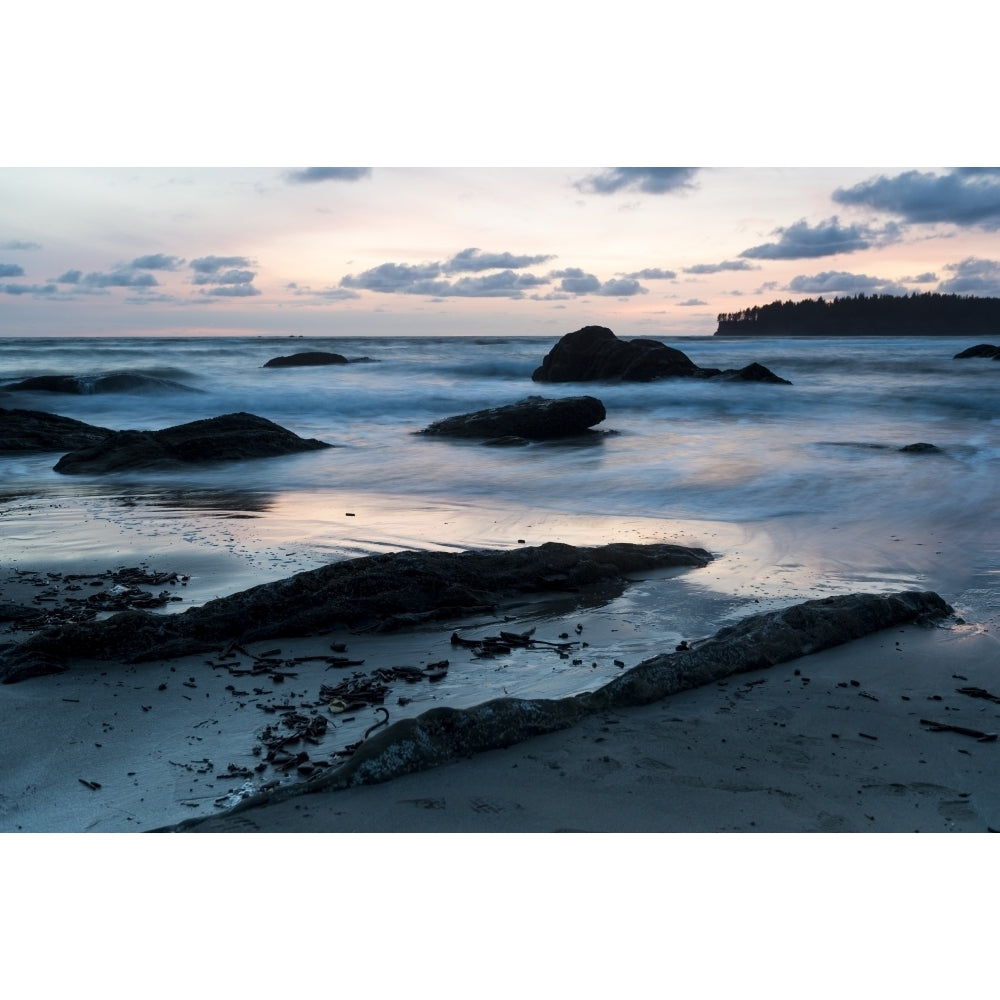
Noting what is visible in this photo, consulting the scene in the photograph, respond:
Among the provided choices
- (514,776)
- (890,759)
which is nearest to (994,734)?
(890,759)

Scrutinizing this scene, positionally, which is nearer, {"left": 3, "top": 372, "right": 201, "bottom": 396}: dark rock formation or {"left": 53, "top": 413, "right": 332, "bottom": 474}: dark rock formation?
{"left": 53, "top": 413, "right": 332, "bottom": 474}: dark rock formation

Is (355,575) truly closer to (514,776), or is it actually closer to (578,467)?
(514,776)

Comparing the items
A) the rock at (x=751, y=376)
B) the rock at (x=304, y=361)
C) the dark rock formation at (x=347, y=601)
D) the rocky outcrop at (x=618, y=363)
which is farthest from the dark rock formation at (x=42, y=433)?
the rock at (x=304, y=361)

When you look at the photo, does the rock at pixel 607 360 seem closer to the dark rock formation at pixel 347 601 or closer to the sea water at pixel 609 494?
the sea water at pixel 609 494

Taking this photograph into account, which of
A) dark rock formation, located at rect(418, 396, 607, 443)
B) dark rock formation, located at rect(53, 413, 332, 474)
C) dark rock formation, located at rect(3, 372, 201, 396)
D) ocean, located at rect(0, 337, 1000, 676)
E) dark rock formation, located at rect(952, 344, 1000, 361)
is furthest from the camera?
dark rock formation, located at rect(952, 344, 1000, 361)

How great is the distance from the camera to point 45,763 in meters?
2.58

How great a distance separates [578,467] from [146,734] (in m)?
6.72

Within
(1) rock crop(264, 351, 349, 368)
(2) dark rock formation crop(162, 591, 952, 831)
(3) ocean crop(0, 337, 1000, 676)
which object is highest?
(1) rock crop(264, 351, 349, 368)

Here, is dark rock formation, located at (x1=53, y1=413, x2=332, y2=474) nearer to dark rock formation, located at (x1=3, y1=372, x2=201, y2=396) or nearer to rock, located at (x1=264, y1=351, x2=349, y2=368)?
dark rock formation, located at (x1=3, y1=372, x2=201, y2=396)

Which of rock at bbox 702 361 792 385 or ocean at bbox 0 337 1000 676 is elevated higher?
rock at bbox 702 361 792 385

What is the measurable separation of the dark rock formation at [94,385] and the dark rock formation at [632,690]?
17.0 m

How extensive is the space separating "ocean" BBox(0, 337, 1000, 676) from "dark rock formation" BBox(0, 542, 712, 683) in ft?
1.93

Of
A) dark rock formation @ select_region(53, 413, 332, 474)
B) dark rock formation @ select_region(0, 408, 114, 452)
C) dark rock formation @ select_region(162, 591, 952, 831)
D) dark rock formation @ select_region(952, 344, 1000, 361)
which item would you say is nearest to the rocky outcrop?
dark rock formation @ select_region(952, 344, 1000, 361)

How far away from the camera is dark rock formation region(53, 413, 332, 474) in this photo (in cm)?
872
